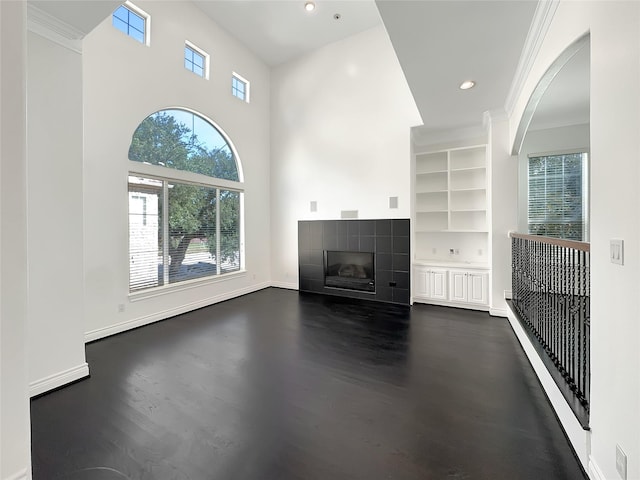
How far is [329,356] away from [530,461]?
1758 millimetres

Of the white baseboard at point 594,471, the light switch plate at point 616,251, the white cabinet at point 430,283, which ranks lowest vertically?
the white baseboard at point 594,471

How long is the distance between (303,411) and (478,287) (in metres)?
3.72

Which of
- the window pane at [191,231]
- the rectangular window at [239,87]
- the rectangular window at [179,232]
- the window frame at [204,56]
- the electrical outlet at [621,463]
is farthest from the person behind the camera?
the rectangular window at [239,87]

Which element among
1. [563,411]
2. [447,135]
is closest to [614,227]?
[563,411]

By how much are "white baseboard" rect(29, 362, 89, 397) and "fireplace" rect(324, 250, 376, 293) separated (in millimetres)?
4085

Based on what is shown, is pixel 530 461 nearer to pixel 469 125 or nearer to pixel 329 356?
pixel 329 356

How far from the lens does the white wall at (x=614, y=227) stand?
114 cm

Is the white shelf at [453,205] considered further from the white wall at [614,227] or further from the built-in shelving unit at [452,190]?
the white wall at [614,227]

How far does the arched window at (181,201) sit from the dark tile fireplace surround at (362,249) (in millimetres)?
1450

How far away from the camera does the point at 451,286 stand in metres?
4.79

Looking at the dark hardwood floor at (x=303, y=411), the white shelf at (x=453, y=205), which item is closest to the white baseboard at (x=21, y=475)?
the dark hardwood floor at (x=303, y=411)

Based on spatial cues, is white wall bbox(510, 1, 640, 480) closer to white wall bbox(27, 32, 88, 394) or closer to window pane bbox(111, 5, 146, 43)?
white wall bbox(27, 32, 88, 394)

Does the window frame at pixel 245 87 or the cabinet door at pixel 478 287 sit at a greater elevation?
the window frame at pixel 245 87

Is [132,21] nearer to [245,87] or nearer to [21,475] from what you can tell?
[245,87]
